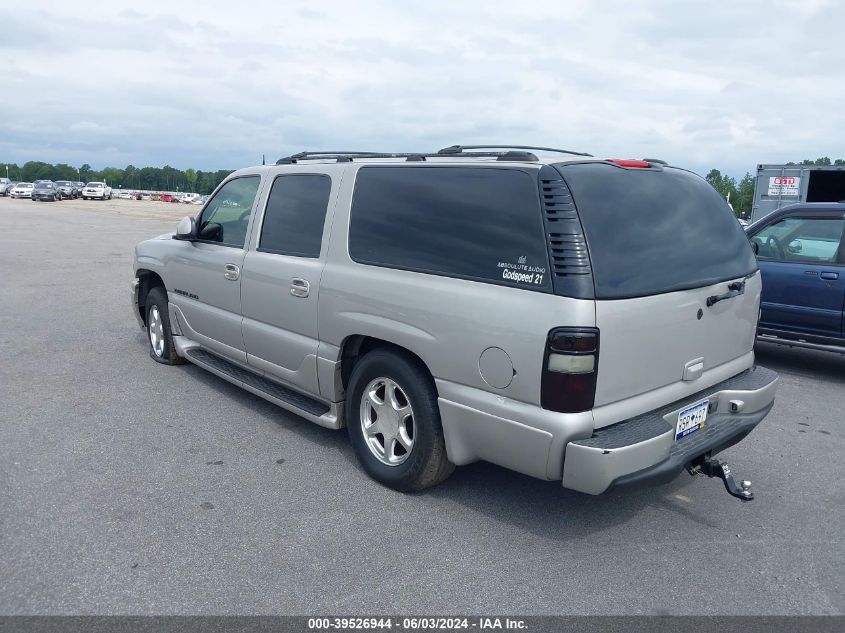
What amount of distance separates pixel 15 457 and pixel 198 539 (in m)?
1.72

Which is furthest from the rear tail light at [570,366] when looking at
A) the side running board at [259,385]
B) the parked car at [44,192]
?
the parked car at [44,192]

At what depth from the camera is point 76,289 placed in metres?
11.3

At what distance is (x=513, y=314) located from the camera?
10.8ft

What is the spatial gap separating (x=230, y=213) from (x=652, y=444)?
3755 mm

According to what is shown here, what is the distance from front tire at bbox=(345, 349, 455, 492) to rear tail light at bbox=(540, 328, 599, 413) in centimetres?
80

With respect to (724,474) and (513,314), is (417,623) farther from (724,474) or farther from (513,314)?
Result: (724,474)

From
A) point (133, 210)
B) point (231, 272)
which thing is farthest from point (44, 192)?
point (231, 272)

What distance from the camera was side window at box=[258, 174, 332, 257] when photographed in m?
4.61

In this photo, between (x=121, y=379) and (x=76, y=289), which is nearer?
(x=121, y=379)

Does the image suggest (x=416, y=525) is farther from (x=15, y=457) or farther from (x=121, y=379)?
(x=121, y=379)

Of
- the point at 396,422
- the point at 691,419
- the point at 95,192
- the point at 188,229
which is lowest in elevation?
the point at 95,192

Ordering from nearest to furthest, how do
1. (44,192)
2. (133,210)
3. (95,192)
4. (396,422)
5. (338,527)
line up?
(338,527), (396,422), (133,210), (44,192), (95,192)

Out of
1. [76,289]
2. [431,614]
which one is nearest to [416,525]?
[431,614]

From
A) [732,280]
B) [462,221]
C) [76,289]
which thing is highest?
[462,221]
